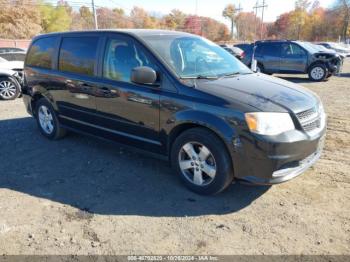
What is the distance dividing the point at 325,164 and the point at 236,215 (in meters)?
1.92

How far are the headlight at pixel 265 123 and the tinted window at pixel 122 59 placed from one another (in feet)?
4.67

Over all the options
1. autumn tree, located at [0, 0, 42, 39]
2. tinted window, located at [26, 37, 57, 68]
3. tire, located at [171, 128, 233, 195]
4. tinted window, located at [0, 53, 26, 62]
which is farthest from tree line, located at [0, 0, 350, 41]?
tire, located at [171, 128, 233, 195]

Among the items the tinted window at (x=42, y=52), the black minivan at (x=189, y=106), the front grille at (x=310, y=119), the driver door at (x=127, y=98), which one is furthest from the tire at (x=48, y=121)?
the front grille at (x=310, y=119)

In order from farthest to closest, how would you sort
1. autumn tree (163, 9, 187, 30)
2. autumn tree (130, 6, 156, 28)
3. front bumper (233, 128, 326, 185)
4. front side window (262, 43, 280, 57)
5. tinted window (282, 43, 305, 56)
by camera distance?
autumn tree (163, 9, 187, 30) → autumn tree (130, 6, 156, 28) → front side window (262, 43, 280, 57) → tinted window (282, 43, 305, 56) → front bumper (233, 128, 326, 185)

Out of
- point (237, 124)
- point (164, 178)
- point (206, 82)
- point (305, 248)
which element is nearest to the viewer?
point (305, 248)

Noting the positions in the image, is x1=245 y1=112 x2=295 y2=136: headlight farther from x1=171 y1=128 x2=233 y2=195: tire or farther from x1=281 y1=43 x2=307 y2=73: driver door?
x1=281 y1=43 x2=307 y2=73: driver door

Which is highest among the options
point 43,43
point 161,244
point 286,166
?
point 43,43

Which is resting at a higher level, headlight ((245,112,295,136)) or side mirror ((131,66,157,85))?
side mirror ((131,66,157,85))

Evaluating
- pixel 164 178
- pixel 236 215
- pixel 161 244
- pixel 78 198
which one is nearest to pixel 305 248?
pixel 236 215

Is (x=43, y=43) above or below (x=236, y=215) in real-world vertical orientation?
above

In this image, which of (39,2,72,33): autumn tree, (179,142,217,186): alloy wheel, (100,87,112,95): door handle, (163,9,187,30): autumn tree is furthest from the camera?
(163,9,187,30): autumn tree

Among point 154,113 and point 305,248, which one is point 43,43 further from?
point 305,248

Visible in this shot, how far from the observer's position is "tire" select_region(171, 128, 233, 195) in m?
3.53

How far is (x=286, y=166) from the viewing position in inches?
133
